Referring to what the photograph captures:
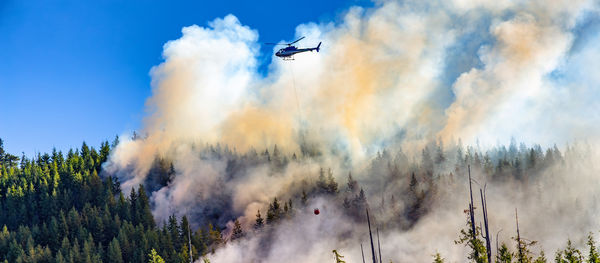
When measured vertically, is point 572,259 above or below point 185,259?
below

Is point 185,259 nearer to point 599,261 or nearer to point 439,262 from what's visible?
point 439,262

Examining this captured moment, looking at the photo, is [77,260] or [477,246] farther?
[77,260]

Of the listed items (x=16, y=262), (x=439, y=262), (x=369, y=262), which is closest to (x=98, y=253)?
(x=16, y=262)

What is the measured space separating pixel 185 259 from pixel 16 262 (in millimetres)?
55645

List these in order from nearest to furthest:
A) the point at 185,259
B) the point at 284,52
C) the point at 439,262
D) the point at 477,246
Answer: the point at 477,246 → the point at 439,262 → the point at 284,52 → the point at 185,259

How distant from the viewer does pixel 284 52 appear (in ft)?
481

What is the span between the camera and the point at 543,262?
98.0 m

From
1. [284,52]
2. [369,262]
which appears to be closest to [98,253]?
[369,262]

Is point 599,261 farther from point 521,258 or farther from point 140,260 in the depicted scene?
point 140,260

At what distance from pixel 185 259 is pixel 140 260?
53.6ft

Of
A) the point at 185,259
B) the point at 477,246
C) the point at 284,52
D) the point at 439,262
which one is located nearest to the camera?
the point at 477,246

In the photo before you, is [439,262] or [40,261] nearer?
[439,262]

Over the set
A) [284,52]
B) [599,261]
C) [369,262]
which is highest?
[284,52]

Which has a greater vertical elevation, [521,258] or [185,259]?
[185,259]
